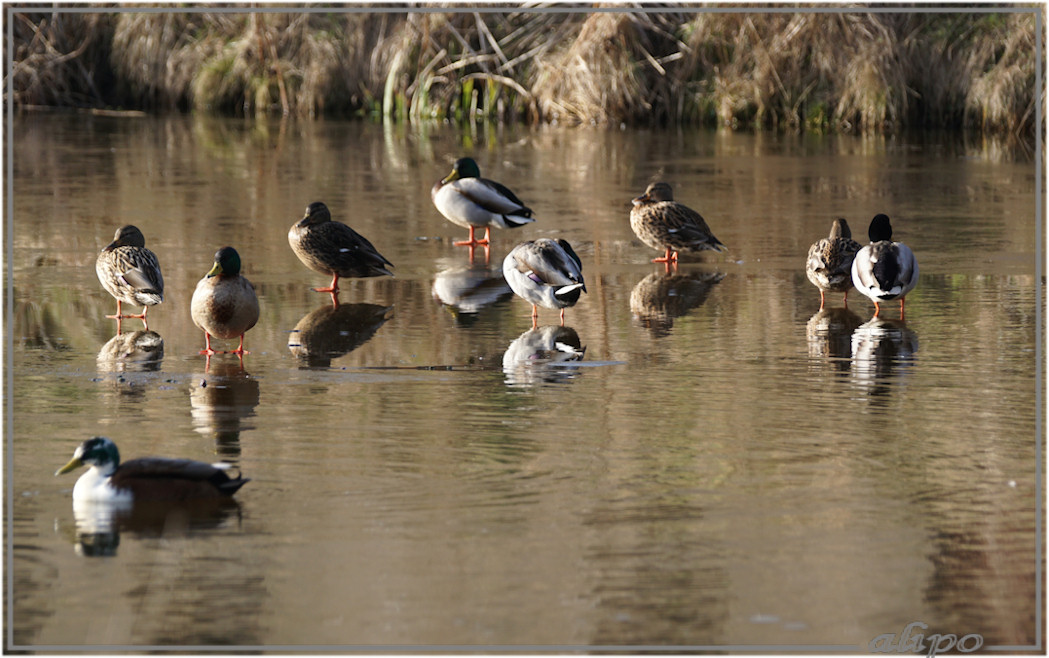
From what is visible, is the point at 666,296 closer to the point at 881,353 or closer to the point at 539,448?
the point at 881,353

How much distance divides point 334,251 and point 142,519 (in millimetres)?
5061

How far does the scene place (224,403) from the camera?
24.2ft

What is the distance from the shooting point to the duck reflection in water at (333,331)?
8586 millimetres

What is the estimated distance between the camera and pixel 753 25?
927 inches

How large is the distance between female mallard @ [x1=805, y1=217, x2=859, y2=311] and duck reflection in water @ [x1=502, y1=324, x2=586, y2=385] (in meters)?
1.86

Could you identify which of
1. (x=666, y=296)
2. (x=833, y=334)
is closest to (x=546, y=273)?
(x=666, y=296)

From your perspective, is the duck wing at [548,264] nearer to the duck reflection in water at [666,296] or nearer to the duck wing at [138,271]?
the duck reflection in water at [666,296]

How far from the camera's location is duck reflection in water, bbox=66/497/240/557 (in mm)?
5375

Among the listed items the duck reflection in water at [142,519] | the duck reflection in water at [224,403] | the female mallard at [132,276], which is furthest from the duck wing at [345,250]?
the duck reflection in water at [142,519]

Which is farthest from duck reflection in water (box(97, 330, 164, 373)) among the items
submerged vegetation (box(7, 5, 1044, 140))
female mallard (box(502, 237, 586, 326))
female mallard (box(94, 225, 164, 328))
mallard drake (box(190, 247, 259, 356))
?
submerged vegetation (box(7, 5, 1044, 140))

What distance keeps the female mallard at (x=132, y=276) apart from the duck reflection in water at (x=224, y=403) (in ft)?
3.78

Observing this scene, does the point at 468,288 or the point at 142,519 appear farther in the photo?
the point at 468,288

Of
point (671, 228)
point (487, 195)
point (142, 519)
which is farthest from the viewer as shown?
point (487, 195)

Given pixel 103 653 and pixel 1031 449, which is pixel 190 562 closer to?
pixel 103 653
